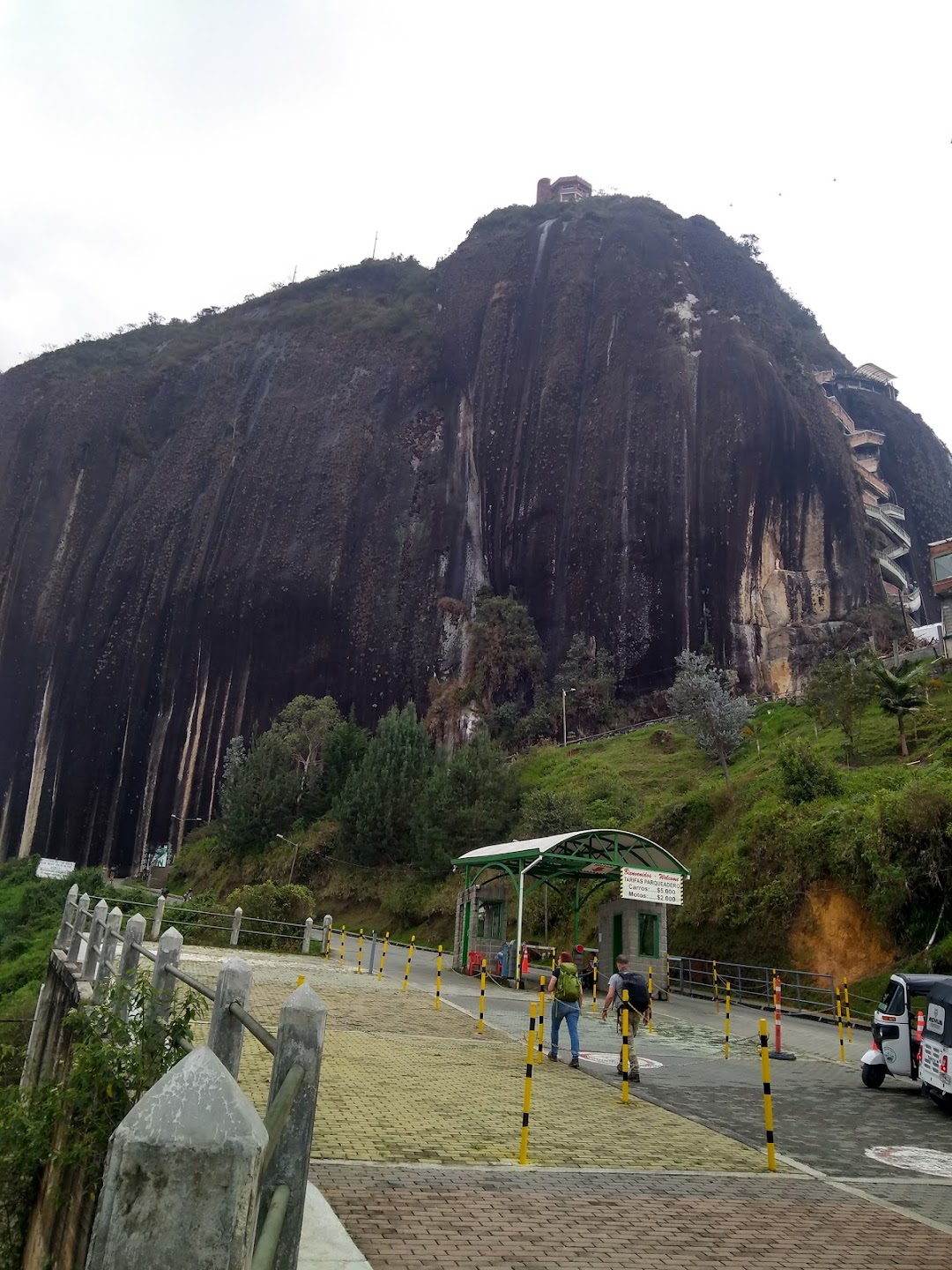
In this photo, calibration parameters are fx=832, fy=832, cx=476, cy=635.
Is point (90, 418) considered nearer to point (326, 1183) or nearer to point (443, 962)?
point (443, 962)

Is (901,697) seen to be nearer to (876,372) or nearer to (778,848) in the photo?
(778,848)

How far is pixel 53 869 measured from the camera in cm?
5116

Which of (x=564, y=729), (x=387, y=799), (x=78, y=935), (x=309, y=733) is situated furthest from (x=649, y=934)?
(x=309, y=733)

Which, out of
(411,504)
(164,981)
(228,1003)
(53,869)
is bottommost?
(53,869)

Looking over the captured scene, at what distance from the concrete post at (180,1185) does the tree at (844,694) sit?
2927cm

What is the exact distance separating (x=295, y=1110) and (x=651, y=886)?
641 inches

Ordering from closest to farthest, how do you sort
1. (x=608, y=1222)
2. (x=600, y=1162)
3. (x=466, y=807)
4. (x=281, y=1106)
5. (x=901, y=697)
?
(x=281, y=1106), (x=608, y=1222), (x=600, y=1162), (x=901, y=697), (x=466, y=807)

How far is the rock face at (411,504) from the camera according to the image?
55969 mm

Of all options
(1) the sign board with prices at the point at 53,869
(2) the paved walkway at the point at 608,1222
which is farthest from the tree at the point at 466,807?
(2) the paved walkway at the point at 608,1222

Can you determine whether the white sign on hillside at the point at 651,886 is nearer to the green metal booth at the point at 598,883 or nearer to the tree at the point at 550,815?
the green metal booth at the point at 598,883

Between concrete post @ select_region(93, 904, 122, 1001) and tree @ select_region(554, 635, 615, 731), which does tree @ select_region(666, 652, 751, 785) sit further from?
concrete post @ select_region(93, 904, 122, 1001)

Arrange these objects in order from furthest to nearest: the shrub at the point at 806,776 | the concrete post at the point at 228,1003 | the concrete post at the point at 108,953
Answer: 1. the shrub at the point at 806,776
2. the concrete post at the point at 108,953
3. the concrete post at the point at 228,1003

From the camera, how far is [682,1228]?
5.14 meters

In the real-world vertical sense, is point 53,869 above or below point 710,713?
below
